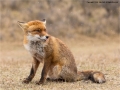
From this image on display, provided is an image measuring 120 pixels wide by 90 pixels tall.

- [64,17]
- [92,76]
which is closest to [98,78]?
[92,76]

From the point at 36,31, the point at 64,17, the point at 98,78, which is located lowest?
the point at 98,78

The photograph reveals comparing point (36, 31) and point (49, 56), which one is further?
point (49, 56)

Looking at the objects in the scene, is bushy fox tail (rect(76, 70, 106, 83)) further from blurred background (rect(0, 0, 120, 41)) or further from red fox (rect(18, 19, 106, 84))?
blurred background (rect(0, 0, 120, 41))

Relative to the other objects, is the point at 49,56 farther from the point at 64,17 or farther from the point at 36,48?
the point at 64,17

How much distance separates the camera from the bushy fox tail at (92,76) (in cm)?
767

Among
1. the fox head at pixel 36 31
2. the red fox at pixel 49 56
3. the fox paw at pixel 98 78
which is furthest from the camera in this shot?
the fox paw at pixel 98 78

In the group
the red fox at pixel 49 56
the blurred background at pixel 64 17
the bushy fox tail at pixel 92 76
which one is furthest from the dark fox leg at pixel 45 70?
the blurred background at pixel 64 17

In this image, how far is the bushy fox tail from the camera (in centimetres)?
767

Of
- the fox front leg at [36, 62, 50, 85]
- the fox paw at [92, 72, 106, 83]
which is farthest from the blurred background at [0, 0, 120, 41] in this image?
the fox paw at [92, 72, 106, 83]

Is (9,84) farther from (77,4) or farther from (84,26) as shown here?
(77,4)

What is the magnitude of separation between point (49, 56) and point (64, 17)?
60.2 ft

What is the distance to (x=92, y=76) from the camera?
25.7ft

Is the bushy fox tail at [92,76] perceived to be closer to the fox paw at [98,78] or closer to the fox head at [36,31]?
the fox paw at [98,78]

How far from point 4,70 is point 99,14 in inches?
754
